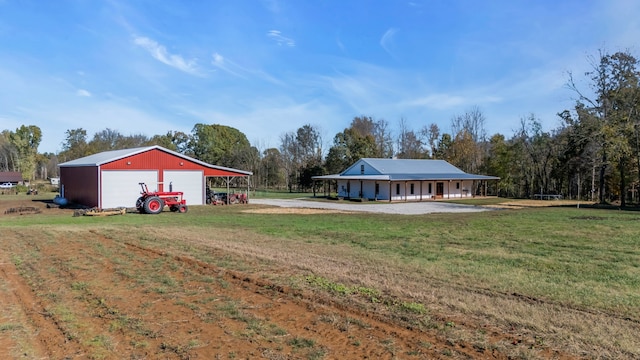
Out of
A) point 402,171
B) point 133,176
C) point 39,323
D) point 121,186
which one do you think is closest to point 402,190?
point 402,171

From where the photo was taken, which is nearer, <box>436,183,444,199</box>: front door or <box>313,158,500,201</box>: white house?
<box>313,158,500,201</box>: white house

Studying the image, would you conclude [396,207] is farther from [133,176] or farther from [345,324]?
[345,324]

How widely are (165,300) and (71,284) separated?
2.17 meters

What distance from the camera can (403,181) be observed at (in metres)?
41.8

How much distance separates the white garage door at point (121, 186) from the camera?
88.5ft

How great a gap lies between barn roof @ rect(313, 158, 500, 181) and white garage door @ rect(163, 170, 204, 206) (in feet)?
52.0

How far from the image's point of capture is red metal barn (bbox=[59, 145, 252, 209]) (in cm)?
2709

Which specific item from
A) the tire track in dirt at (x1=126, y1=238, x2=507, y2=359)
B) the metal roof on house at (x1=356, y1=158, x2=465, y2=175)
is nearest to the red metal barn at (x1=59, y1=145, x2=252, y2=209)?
the metal roof on house at (x1=356, y1=158, x2=465, y2=175)

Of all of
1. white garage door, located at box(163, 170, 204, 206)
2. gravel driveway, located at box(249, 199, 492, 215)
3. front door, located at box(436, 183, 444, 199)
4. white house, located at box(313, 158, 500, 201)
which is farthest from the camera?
front door, located at box(436, 183, 444, 199)

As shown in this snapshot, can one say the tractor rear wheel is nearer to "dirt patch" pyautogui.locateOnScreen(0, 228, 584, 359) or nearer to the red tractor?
the red tractor

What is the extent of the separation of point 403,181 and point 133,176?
2405 cm

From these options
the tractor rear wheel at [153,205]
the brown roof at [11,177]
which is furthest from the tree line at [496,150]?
the tractor rear wheel at [153,205]

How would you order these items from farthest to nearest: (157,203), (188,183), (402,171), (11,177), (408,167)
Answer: (11,177) → (408,167) → (402,171) → (188,183) → (157,203)

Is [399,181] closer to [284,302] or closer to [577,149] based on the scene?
[577,149]
